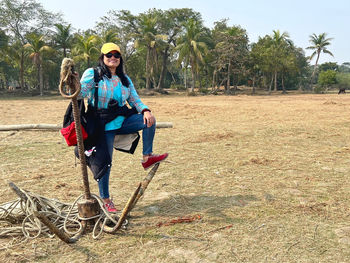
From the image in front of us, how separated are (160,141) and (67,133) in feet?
14.4

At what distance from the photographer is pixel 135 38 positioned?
36.0m

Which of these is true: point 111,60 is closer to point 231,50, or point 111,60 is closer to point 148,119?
point 148,119

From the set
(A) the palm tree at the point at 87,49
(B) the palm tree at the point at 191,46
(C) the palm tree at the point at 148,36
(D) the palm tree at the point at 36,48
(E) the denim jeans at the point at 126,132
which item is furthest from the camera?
(C) the palm tree at the point at 148,36

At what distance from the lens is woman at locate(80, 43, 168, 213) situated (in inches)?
109

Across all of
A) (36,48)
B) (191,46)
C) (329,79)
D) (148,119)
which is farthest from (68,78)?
(329,79)

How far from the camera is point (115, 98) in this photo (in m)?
2.85

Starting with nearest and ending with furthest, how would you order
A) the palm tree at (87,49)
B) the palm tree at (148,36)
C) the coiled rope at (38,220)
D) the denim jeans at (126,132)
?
1. the coiled rope at (38,220)
2. the denim jeans at (126,132)
3. the palm tree at (87,49)
4. the palm tree at (148,36)

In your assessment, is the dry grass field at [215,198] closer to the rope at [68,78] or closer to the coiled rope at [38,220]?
the coiled rope at [38,220]

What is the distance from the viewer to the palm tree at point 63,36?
3497 centimetres

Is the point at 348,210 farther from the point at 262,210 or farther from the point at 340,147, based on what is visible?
the point at 340,147

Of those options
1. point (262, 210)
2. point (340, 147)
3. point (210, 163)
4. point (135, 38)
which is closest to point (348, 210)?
point (262, 210)

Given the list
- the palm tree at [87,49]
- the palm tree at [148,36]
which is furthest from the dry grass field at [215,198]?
the palm tree at [148,36]

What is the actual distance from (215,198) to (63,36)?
118 feet

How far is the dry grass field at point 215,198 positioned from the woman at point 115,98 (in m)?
0.57
